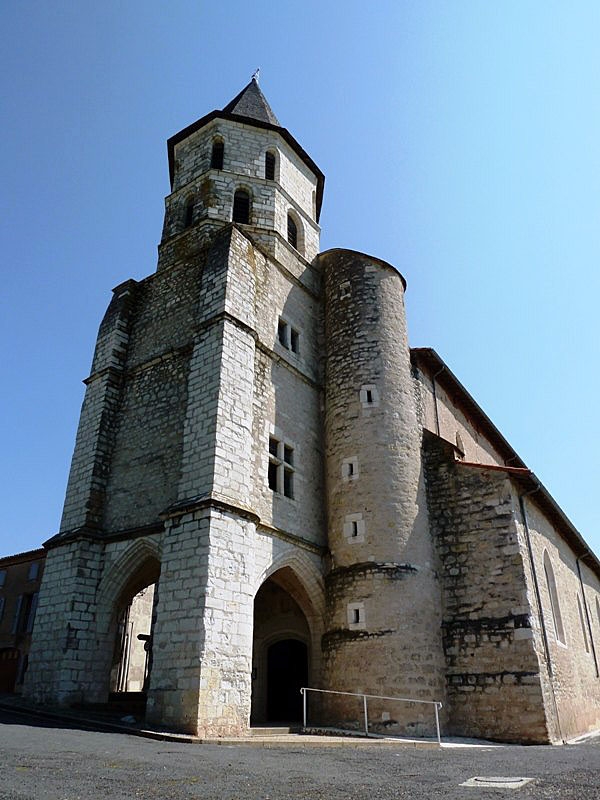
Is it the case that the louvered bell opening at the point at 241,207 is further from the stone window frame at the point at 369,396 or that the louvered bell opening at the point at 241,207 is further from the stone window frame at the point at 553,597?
the stone window frame at the point at 553,597

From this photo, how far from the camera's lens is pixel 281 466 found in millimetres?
14289

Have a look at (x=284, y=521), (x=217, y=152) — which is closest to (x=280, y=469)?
(x=284, y=521)

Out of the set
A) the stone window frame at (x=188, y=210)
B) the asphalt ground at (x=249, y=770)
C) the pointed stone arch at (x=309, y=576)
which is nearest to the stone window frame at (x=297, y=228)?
the stone window frame at (x=188, y=210)

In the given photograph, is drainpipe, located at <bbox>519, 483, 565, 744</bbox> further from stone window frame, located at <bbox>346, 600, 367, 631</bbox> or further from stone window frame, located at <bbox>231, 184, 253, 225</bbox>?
stone window frame, located at <bbox>231, 184, 253, 225</bbox>

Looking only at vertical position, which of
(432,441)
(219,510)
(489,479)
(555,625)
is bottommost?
(555,625)

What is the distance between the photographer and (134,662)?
64.0ft

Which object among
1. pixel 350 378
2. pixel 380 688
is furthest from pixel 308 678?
pixel 350 378

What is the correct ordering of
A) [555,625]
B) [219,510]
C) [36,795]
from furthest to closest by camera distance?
[555,625] < [219,510] < [36,795]

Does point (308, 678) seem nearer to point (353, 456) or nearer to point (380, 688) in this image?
point (380, 688)

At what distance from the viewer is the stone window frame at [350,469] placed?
14750mm

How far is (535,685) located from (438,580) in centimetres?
284

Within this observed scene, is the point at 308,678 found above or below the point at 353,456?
below

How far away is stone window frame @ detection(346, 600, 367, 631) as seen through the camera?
42.7 ft

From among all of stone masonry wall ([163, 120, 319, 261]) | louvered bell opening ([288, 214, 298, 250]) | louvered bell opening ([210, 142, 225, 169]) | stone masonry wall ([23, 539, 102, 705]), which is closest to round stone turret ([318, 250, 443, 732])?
louvered bell opening ([288, 214, 298, 250])
